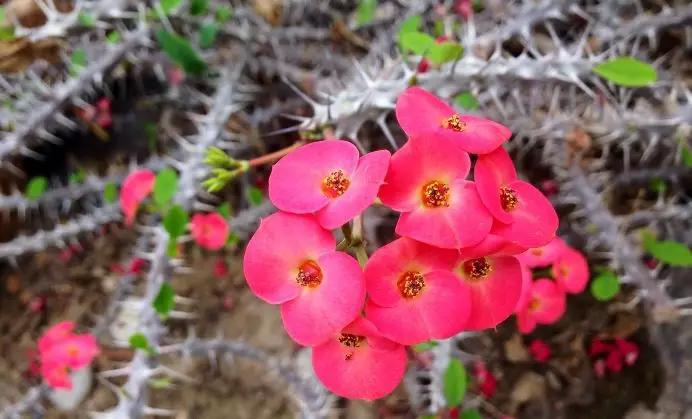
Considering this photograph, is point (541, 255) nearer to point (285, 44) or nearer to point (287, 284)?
point (287, 284)

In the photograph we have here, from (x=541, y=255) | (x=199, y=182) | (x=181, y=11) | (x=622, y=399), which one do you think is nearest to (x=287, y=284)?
(x=541, y=255)

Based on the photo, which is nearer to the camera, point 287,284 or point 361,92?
point 287,284

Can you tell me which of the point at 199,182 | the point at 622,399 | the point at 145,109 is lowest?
the point at 622,399

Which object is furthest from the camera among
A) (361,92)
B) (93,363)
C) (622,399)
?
(93,363)

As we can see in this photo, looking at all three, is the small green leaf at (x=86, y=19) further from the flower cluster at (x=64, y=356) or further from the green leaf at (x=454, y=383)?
the green leaf at (x=454, y=383)

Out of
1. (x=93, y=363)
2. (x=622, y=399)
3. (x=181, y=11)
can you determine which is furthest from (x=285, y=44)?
(x=622, y=399)

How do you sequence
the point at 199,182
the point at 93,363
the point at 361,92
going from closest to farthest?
1. the point at 361,92
2. the point at 199,182
3. the point at 93,363

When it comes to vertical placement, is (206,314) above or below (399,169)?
below

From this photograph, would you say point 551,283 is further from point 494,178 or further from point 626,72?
point 494,178
